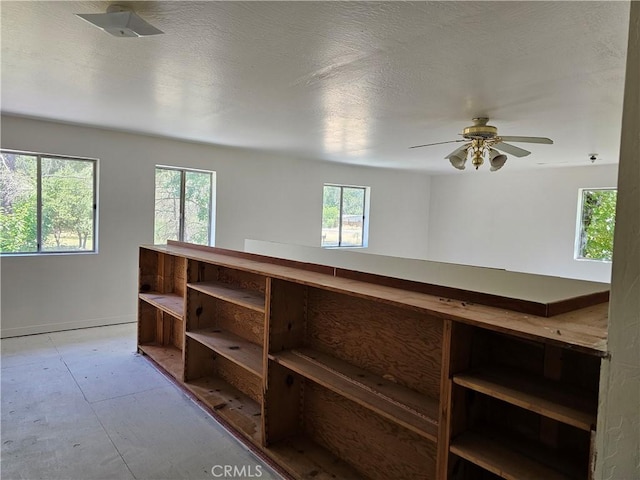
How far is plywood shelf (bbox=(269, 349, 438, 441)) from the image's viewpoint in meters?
1.64

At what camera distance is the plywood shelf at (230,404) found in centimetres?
249

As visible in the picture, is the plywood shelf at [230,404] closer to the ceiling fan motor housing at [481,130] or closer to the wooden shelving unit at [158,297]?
the wooden shelving unit at [158,297]

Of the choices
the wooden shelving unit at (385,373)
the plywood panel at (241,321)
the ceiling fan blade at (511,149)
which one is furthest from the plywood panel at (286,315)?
the ceiling fan blade at (511,149)

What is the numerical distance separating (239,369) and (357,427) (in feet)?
3.77

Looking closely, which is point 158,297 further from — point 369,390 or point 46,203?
point 369,390

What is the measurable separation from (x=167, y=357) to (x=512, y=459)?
3029mm

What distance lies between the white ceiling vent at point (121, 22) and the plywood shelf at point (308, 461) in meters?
2.21

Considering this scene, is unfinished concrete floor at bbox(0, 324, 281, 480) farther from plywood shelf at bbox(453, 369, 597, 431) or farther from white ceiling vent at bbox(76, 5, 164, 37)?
white ceiling vent at bbox(76, 5, 164, 37)

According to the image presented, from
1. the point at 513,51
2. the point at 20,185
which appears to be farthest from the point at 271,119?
the point at 20,185

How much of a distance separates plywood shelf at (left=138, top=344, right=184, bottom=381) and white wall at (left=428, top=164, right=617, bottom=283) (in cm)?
562

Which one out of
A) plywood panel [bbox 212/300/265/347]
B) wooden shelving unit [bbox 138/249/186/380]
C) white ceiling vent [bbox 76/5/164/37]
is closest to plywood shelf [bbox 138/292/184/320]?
wooden shelving unit [bbox 138/249/186/380]

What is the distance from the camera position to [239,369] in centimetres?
299

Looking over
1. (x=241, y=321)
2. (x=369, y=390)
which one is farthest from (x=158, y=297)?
(x=369, y=390)

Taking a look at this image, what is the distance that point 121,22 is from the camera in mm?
1812
